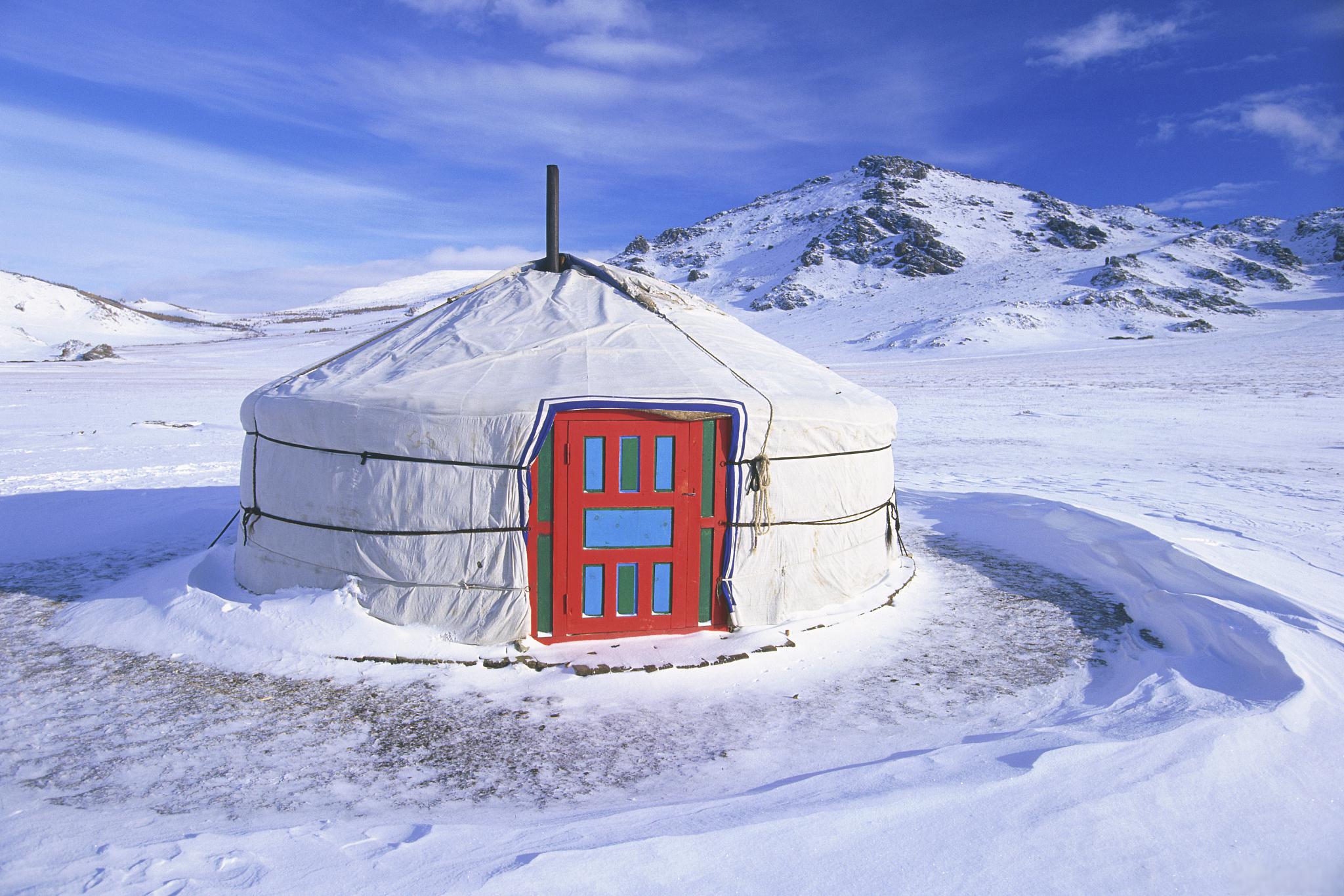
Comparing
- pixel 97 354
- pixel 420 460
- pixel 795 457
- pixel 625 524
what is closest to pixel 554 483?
pixel 625 524

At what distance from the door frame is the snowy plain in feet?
1.41

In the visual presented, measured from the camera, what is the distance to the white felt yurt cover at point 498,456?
13.2 ft

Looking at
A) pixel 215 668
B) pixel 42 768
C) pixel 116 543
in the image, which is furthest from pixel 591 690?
pixel 116 543

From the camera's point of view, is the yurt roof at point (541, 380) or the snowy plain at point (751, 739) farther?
the yurt roof at point (541, 380)

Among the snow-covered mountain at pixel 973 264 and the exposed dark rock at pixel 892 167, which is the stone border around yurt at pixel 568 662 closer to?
the snow-covered mountain at pixel 973 264

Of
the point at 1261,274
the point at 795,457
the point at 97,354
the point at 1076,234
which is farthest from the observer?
the point at 1076,234

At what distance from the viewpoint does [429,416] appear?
3959 mm

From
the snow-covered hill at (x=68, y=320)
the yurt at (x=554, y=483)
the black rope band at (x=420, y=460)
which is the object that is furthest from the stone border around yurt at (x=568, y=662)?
the snow-covered hill at (x=68, y=320)

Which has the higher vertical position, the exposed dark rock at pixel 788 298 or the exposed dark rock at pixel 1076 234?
the exposed dark rock at pixel 1076 234

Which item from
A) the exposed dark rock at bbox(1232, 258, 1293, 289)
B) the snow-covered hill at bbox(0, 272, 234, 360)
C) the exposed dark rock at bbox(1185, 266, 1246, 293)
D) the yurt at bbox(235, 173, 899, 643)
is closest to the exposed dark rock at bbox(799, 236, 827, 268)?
the exposed dark rock at bbox(1185, 266, 1246, 293)

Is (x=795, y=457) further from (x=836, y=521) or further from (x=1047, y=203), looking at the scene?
(x=1047, y=203)

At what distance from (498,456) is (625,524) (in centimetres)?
76

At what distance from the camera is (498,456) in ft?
13.1

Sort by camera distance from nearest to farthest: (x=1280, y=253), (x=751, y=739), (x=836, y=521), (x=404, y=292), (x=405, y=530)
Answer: (x=751, y=739) < (x=405, y=530) < (x=836, y=521) < (x=1280, y=253) < (x=404, y=292)
